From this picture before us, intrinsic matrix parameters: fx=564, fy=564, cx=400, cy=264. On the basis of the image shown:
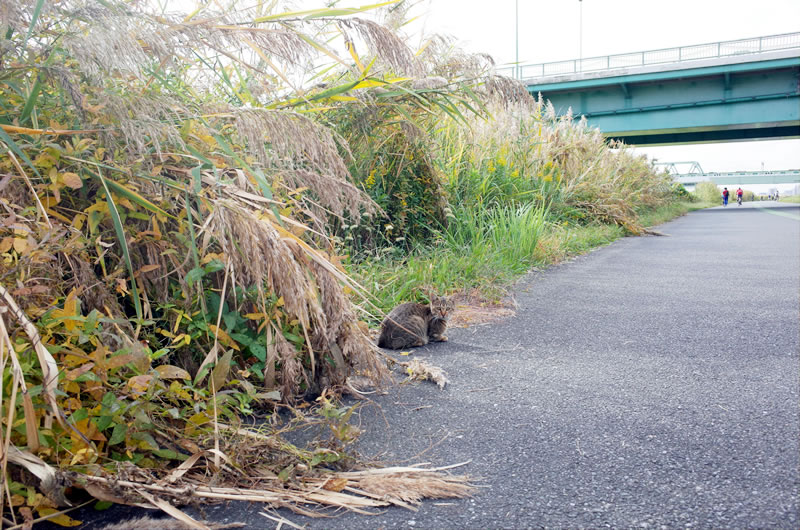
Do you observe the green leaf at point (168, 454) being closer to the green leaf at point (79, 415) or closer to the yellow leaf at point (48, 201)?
the green leaf at point (79, 415)

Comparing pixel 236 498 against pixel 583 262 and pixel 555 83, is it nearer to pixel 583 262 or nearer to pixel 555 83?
pixel 583 262

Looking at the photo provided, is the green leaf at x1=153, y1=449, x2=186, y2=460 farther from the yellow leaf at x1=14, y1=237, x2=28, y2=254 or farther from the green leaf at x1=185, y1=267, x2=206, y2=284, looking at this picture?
the yellow leaf at x1=14, y1=237, x2=28, y2=254

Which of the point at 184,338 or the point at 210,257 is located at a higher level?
the point at 210,257

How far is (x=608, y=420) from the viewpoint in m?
2.13

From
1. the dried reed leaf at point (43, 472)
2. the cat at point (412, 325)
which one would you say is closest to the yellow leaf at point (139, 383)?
the dried reed leaf at point (43, 472)

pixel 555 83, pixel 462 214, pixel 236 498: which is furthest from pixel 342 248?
pixel 555 83

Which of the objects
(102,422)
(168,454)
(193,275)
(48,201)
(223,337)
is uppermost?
(48,201)

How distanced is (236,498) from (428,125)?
15.8 feet

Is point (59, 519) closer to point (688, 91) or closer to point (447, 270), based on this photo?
point (447, 270)

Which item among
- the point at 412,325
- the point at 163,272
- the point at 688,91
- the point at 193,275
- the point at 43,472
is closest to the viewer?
the point at 43,472

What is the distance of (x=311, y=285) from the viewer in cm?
211

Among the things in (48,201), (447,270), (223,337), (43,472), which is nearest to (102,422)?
(43,472)

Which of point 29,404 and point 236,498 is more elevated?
point 29,404

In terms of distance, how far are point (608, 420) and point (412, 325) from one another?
4.37ft
